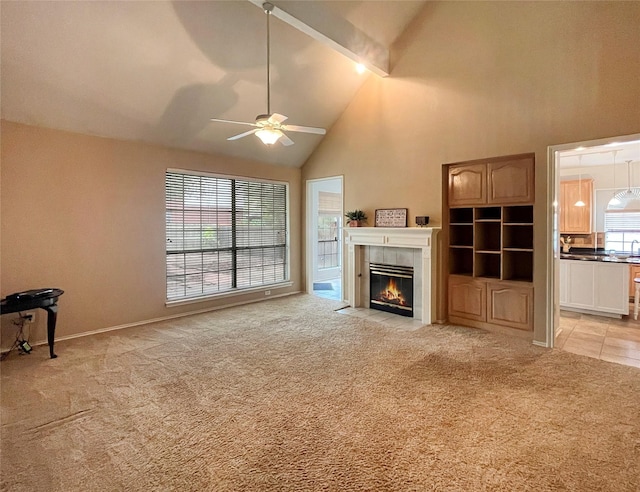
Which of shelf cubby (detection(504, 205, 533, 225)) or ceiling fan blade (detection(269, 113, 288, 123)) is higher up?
ceiling fan blade (detection(269, 113, 288, 123))

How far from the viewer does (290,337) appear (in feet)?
14.6

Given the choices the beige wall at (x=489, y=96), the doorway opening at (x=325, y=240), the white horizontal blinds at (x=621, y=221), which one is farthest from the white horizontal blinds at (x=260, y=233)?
the white horizontal blinds at (x=621, y=221)

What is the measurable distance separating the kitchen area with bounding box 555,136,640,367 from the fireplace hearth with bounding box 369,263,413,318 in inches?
81.5

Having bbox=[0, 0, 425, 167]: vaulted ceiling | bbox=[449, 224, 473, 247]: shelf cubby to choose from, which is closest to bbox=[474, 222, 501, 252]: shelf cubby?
bbox=[449, 224, 473, 247]: shelf cubby

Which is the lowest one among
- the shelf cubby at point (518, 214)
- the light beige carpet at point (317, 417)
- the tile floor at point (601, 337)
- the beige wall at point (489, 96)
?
the light beige carpet at point (317, 417)

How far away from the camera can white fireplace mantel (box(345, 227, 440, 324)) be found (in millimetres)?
5090

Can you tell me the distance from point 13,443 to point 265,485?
1832 millimetres

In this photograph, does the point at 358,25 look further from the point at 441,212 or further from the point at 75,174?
the point at 75,174

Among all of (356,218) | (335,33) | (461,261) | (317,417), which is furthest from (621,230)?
(317,417)

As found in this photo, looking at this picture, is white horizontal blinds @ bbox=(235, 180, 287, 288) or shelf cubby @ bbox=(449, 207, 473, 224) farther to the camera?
white horizontal blinds @ bbox=(235, 180, 287, 288)

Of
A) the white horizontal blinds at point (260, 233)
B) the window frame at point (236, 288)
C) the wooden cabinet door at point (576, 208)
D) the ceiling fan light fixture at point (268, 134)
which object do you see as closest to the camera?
the ceiling fan light fixture at point (268, 134)

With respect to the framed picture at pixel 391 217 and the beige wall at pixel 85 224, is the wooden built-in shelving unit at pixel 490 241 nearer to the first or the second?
the framed picture at pixel 391 217

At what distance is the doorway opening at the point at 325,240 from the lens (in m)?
7.33

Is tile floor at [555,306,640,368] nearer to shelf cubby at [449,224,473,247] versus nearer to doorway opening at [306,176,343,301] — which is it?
shelf cubby at [449,224,473,247]
